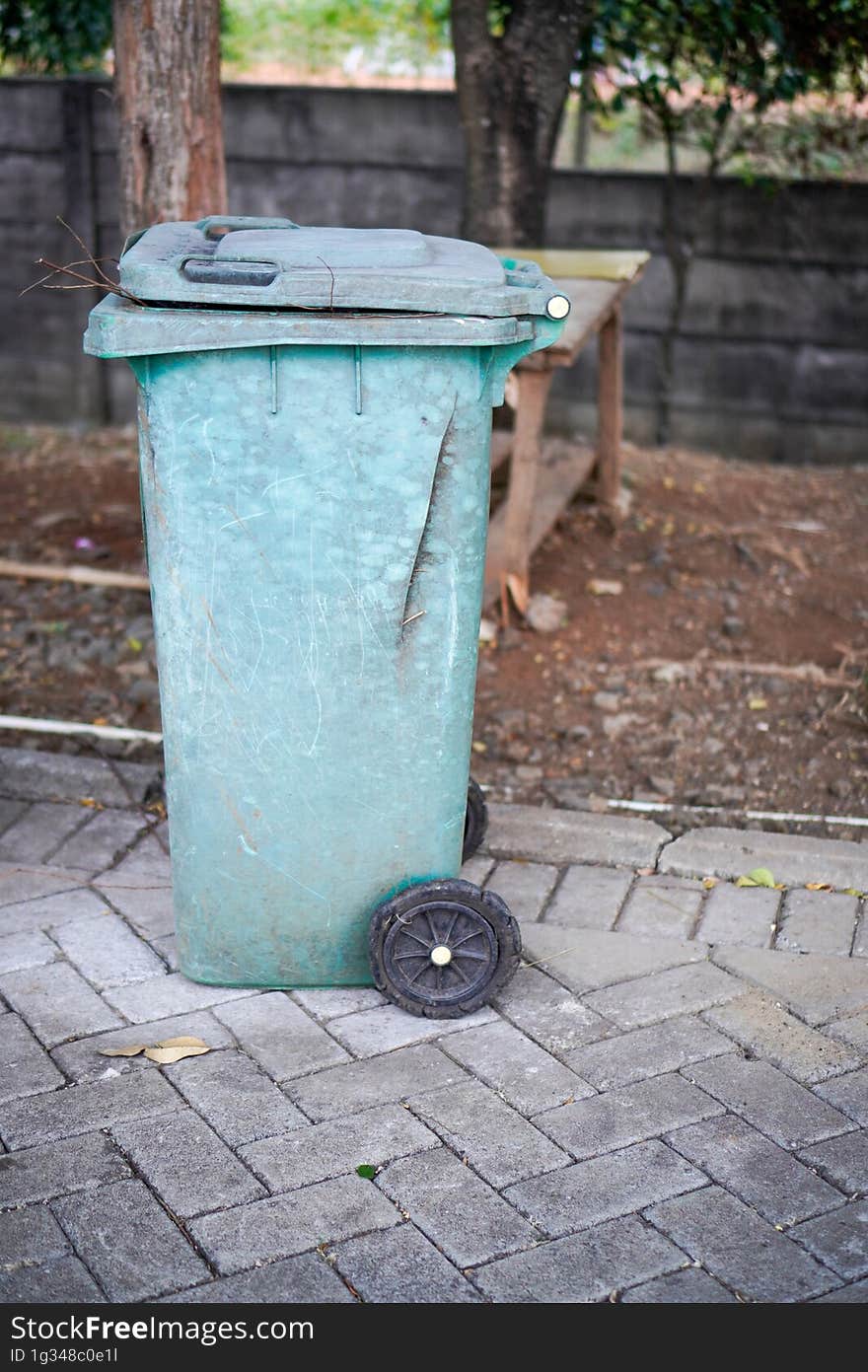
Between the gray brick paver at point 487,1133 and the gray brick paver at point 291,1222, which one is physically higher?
the gray brick paver at point 291,1222

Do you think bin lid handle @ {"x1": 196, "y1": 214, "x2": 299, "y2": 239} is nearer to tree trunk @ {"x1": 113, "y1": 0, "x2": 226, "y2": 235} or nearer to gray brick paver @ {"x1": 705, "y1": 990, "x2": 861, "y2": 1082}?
tree trunk @ {"x1": 113, "y1": 0, "x2": 226, "y2": 235}

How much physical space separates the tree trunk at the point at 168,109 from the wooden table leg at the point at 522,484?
51.7 inches

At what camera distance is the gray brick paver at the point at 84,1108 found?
2799mm

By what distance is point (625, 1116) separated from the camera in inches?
114

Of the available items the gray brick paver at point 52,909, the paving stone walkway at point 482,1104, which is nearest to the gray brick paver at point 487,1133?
the paving stone walkway at point 482,1104

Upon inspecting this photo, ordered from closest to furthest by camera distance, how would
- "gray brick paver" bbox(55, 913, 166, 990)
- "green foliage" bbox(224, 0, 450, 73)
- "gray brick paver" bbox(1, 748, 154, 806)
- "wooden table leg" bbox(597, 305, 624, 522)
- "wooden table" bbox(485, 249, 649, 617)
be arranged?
"gray brick paver" bbox(55, 913, 166, 990) < "gray brick paver" bbox(1, 748, 154, 806) < "wooden table" bbox(485, 249, 649, 617) < "wooden table leg" bbox(597, 305, 624, 522) < "green foliage" bbox(224, 0, 450, 73)

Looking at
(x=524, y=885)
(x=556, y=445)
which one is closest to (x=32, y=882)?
(x=524, y=885)

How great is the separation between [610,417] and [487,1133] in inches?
165

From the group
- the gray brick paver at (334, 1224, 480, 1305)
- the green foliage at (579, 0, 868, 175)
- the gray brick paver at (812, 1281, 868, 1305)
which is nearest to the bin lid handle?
the gray brick paver at (334, 1224, 480, 1305)

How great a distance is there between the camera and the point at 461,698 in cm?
312

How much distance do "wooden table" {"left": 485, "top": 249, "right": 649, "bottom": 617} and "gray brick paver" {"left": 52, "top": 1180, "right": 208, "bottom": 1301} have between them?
10.2 feet

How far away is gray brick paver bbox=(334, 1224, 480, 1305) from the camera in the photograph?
241cm

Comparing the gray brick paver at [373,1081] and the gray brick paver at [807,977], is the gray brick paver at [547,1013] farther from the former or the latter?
the gray brick paver at [807,977]

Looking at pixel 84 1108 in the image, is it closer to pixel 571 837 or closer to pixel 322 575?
pixel 322 575
